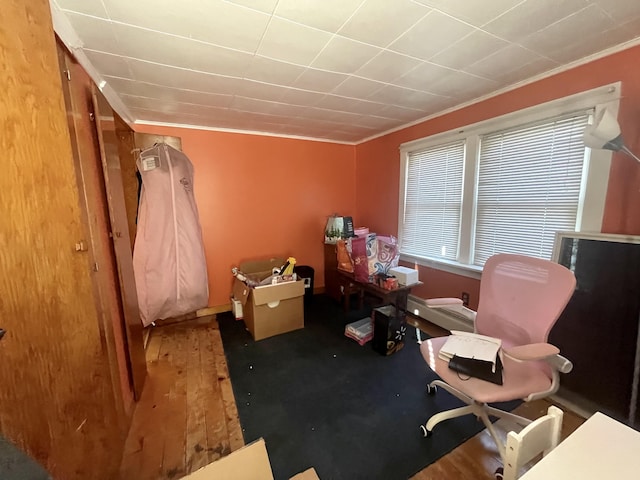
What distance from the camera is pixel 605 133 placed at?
1241 mm

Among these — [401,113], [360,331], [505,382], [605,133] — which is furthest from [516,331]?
[401,113]

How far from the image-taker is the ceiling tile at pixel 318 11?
1203 mm

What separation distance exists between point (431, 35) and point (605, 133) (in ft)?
3.19

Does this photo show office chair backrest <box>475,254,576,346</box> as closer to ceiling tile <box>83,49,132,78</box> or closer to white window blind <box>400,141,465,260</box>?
white window blind <box>400,141,465,260</box>

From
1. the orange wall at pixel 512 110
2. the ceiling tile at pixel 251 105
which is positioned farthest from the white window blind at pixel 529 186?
the ceiling tile at pixel 251 105

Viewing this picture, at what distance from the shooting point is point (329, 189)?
12.4ft

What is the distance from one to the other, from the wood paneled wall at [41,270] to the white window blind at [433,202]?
2825 mm

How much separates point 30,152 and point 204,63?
4.14ft

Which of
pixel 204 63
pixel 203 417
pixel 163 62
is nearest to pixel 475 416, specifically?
pixel 203 417

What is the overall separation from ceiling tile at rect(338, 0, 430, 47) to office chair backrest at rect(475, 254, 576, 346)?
1.39 metres

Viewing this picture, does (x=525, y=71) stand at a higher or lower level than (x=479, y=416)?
higher

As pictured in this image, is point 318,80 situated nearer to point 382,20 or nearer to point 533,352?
point 382,20

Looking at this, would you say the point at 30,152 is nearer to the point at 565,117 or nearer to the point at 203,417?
the point at 203,417

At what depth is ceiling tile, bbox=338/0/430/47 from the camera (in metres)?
1.22
